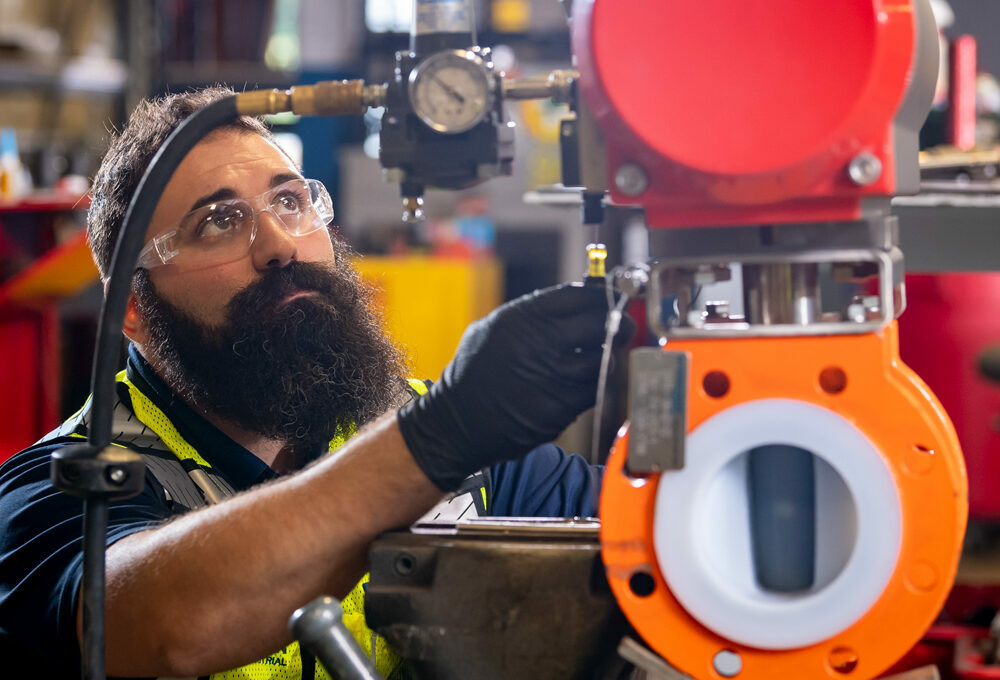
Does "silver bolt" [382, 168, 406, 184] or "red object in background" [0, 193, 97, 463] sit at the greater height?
"silver bolt" [382, 168, 406, 184]

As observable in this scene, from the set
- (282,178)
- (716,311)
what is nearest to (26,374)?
(282,178)

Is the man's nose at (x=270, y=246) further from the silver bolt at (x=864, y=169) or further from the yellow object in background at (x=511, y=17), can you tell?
the yellow object in background at (x=511, y=17)

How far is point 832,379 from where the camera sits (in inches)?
23.0

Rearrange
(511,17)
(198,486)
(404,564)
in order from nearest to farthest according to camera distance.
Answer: (404,564)
(198,486)
(511,17)

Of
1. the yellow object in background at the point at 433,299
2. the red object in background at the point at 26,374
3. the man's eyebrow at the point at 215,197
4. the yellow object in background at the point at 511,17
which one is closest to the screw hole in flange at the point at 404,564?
the man's eyebrow at the point at 215,197

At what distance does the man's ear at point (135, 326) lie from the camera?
1.38 metres

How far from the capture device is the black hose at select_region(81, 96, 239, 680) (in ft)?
2.29

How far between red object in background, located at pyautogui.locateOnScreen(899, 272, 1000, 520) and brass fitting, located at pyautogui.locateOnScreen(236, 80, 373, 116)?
2.30ft

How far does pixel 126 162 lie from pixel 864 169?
3.60ft

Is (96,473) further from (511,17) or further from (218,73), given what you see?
(218,73)

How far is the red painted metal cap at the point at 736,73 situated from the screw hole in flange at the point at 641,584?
24cm

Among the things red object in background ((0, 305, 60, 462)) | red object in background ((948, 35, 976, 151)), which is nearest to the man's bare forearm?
red object in background ((948, 35, 976, 151))

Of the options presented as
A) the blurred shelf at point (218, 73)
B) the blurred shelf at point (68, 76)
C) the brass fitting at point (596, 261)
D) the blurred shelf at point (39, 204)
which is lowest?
the brass fitting at point (596, 261)

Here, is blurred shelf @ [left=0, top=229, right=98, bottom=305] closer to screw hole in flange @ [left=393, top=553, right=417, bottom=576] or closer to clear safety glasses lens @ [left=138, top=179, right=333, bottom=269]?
clear safety glasses lens @ [left=138, top=179, right=333, bottom=269]
